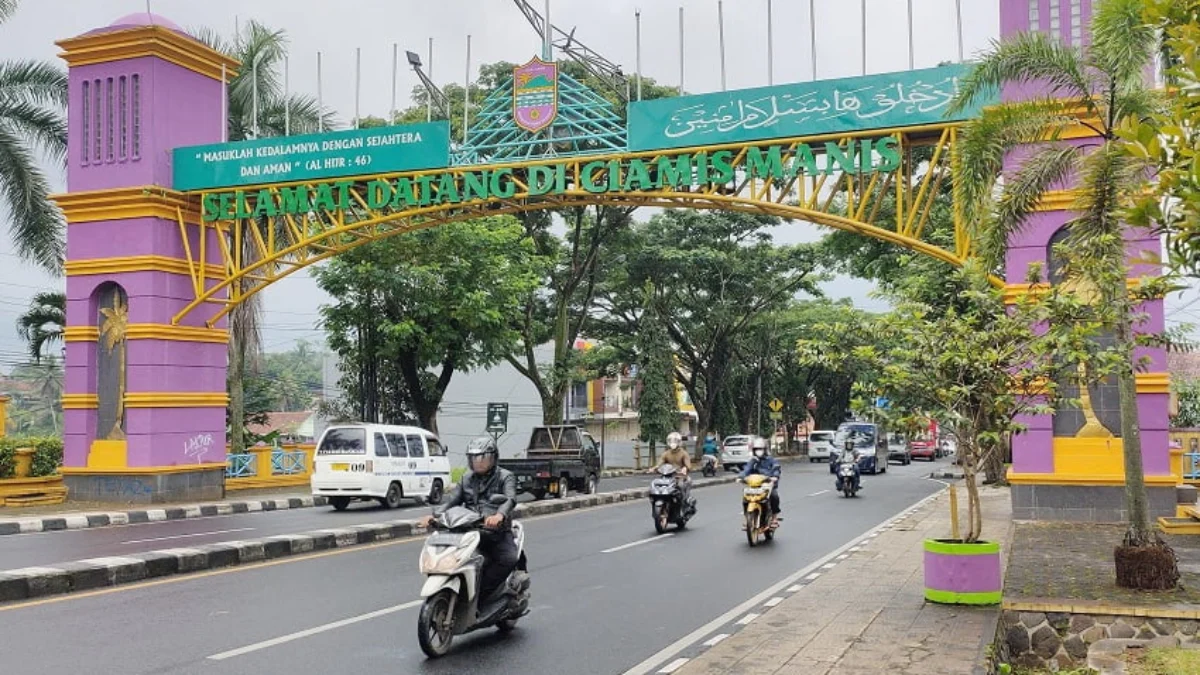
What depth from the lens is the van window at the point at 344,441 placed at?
20.7 metres

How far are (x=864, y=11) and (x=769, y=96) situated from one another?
2.46 metres

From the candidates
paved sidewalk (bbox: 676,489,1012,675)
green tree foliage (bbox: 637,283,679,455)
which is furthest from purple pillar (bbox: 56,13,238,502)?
green tree foliage (bbox: 637,283,679,455)

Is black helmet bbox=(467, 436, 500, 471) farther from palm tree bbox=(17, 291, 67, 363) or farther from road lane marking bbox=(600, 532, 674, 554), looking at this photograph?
palm tree bbox=(17, 291, 67, 363)

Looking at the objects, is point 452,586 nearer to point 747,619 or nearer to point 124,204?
point 747,619

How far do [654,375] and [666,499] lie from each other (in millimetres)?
25140

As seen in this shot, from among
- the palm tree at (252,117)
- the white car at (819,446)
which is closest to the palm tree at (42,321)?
the palm tree at (252,117)

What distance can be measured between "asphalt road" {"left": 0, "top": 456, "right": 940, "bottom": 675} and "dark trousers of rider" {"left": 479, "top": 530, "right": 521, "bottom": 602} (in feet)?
1.50

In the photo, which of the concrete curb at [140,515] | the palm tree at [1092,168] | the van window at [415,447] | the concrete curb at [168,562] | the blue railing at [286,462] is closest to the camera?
the palm tree at [1092,168]

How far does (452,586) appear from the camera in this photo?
25.0 feet

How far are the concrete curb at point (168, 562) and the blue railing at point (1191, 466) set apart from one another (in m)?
15.7

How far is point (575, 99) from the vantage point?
20734 mm

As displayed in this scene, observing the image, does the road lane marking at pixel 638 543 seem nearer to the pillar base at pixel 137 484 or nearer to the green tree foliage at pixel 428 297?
the pillar base at pixel 137 484

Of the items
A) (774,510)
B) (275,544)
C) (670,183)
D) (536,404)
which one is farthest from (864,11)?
(536,404)

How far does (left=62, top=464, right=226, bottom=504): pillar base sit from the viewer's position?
21.4 metres
